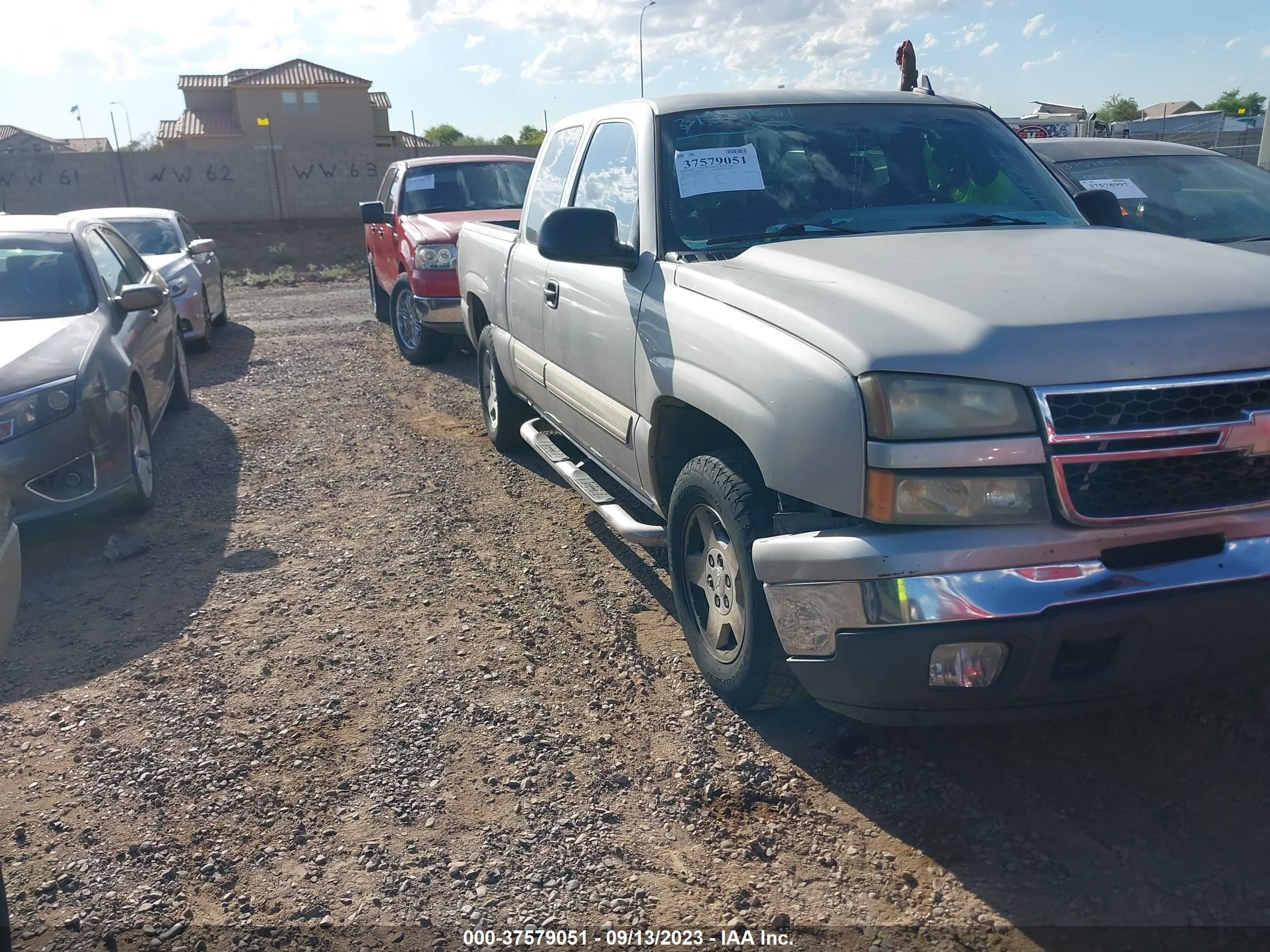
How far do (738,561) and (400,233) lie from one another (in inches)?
306

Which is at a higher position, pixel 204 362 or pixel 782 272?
pixel 782 272

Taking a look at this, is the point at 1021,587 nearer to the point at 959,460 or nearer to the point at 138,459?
the point at 959,460

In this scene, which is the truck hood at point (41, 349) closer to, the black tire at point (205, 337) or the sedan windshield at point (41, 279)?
the sedan windshield at point (41, 279)

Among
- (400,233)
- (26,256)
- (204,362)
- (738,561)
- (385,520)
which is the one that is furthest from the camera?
(204,362)

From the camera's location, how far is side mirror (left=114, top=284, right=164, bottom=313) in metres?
6.18

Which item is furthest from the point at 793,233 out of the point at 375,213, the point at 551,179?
the point at 375,213

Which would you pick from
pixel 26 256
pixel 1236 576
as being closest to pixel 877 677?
pixel 1236 576

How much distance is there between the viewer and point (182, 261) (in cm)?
1099

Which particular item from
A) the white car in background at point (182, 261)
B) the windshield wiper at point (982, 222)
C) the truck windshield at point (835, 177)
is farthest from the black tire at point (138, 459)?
the white car in background at point (182, 261)

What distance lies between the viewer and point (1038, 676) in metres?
2.46

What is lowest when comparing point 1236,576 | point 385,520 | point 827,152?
point 385,520

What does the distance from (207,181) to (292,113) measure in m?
24.6

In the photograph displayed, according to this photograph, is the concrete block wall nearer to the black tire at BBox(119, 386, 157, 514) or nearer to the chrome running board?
the black tire at BBox(119, 386, 157, 514)

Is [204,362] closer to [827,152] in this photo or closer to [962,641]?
[827,152]
